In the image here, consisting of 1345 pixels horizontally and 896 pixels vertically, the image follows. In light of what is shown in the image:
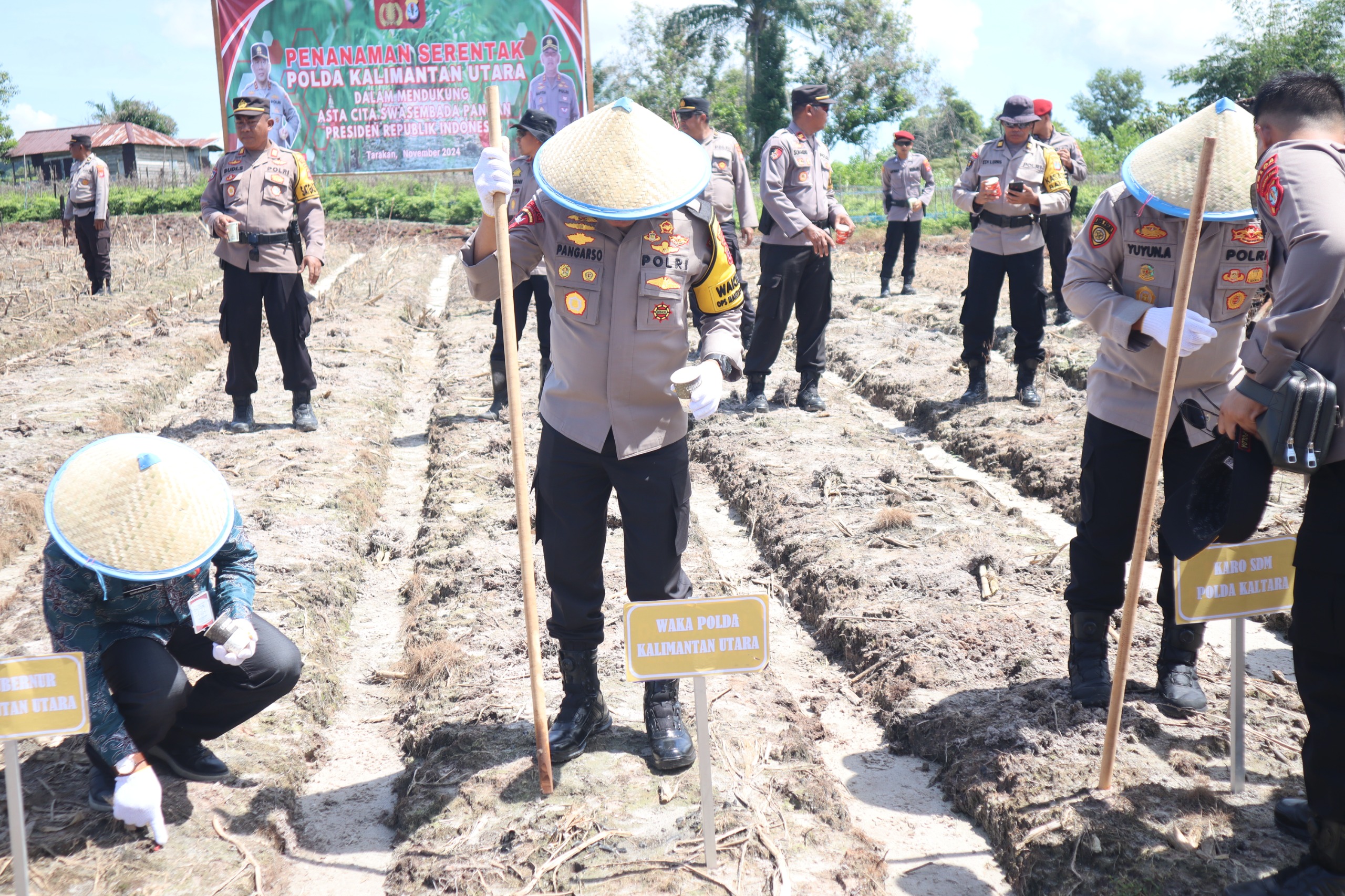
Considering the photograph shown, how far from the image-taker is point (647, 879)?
98.3 inches

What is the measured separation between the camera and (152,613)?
9.04ft

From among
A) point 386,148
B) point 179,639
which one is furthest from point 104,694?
point 386,148

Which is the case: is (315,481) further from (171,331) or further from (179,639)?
(171,331)

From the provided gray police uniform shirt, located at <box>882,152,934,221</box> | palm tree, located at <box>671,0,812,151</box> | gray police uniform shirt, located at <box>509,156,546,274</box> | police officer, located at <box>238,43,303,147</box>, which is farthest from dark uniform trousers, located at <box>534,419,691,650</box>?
palm tree, located at <box>671,0,812,151</box>

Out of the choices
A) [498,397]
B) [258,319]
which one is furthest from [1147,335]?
[258,319]

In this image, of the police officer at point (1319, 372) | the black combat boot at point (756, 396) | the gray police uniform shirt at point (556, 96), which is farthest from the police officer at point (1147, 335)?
the gray police uniform shirt at point (556, 96)

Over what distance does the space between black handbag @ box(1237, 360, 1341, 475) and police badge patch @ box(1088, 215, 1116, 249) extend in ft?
3.19

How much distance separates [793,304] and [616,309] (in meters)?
4.48

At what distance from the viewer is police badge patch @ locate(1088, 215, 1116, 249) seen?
3.06 m

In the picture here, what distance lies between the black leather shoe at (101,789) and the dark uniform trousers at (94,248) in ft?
36.0

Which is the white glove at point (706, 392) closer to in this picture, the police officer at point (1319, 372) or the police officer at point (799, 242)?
the police officer at point (1319, 372)

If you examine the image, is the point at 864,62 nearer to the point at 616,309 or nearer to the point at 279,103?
the point at 279,103

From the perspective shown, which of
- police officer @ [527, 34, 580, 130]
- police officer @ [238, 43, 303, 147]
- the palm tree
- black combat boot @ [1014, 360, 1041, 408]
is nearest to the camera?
black combat boot @ [1014, 360, 1041, 408]

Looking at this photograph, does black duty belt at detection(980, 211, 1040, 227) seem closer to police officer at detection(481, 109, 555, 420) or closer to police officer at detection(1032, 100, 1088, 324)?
police officer at detection(1032, 100, 1088, 324)
